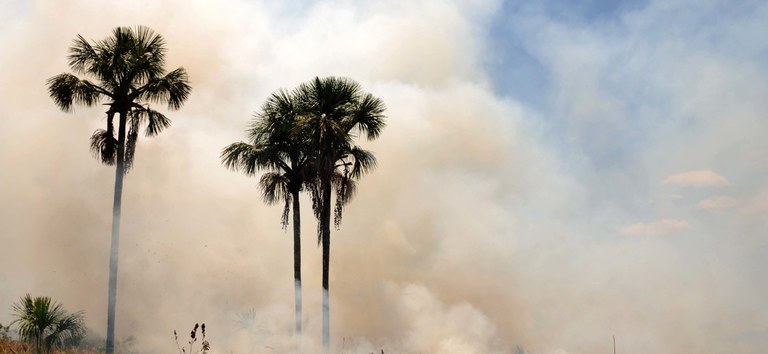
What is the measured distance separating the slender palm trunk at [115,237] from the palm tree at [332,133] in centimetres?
755

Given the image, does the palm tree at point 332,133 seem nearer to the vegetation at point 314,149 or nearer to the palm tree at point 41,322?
the vegetation at point 314,149

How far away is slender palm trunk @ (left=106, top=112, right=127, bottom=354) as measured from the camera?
26875 millimetres

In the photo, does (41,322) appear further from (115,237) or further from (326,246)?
(326,246)

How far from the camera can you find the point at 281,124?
32812 mm

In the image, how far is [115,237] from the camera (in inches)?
1110

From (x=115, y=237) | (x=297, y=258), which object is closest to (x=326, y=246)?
(x=297, y=258)

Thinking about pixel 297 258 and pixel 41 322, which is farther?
pixel 297 258

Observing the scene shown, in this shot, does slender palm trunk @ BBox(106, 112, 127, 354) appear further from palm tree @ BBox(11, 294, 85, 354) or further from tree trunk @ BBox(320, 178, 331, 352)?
tree trunk @ BBox(320, 178, 331, 352)

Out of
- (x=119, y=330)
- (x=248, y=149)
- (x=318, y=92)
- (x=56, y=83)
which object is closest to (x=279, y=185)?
(x=248, y=149)

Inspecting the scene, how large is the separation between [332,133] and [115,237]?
9955 mm

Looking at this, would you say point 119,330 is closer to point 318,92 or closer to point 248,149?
point 248,149

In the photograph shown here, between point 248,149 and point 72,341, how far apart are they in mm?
11620

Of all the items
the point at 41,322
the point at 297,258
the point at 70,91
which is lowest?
the point at 41,322

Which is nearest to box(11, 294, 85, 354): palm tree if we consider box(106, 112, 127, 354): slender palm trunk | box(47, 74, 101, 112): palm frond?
box(106, 112, 127, 354): slender palm trunk
